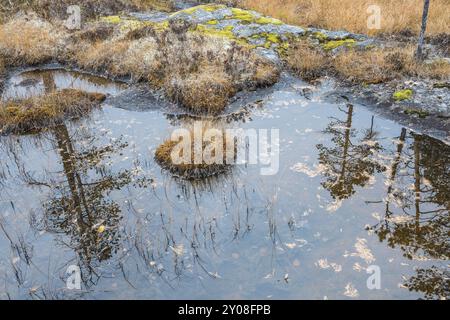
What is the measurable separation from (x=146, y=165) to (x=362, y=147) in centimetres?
512

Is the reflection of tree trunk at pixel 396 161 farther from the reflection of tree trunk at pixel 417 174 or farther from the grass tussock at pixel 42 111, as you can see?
the grass tussock at pixel 42 111

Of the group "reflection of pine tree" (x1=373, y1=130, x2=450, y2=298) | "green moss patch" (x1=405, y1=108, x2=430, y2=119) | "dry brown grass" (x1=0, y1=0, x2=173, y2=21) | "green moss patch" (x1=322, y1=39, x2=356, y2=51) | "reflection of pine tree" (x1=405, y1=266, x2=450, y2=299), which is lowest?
"reflection of pine tree" (x1=405, y1=266, x2=450, y2=299)

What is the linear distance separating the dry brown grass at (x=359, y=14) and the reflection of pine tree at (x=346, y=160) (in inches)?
301

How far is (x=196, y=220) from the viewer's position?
737cm

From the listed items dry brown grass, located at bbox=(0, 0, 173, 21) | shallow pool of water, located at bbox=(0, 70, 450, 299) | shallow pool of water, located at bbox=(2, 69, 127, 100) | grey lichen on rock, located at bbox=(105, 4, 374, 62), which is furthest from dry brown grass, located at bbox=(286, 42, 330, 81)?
dry brown grass, located at bbox=(0, 0, 173, 21)

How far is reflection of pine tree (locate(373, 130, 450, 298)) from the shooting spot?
6137 millimetres

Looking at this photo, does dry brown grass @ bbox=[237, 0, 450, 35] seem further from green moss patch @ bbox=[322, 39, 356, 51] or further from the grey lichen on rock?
green moss patch @ bbox=[322, 39, 356, 51]

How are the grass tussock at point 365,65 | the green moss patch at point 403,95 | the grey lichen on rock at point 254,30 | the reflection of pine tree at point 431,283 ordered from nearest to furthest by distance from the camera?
the reflection of pine tree at point 431,283 < the green moss patch at point 403,95 < the grass tussock at point 365,65 < the grey lichen on rock at point 254,30

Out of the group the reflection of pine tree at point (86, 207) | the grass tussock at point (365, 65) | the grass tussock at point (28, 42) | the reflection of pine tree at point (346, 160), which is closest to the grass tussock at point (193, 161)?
the reflection of pine tree at point (86, 207)

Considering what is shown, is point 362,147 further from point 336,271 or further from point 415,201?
point 336,271

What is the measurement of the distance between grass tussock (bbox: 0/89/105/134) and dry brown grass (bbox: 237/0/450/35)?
10.4 m

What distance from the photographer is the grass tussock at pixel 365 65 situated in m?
11.9

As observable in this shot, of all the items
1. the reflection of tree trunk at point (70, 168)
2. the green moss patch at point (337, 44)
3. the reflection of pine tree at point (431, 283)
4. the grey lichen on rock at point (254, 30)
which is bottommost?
the reflection of pine tree at point (431, 283)

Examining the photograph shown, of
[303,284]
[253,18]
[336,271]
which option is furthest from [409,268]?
[253,18]
